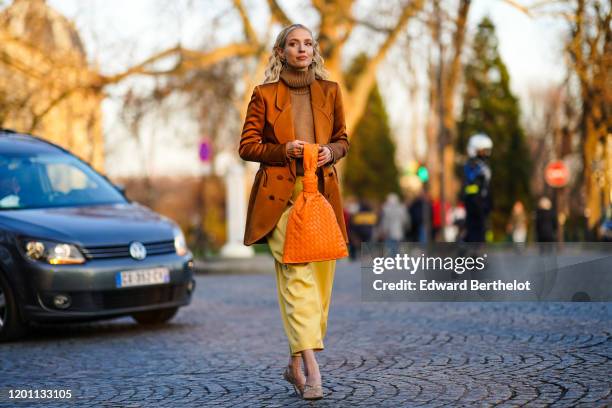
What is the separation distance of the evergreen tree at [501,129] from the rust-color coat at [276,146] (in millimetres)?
60870

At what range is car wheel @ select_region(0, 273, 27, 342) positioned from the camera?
9.33m

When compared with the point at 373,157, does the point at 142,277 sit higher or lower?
lower

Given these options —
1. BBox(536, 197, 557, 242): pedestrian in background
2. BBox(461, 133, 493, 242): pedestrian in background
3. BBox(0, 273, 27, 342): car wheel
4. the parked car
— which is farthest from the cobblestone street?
BBox(536, 197, 557, 242): pedestrian in background

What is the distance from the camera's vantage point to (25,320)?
9.33m

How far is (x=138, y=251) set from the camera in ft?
31.6

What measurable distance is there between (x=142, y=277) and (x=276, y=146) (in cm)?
405

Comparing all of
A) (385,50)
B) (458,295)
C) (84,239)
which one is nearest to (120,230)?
(84,239)

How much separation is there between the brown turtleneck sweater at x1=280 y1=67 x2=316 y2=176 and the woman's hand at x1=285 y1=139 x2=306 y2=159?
0.22m

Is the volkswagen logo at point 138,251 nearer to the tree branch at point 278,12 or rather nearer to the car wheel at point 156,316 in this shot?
the car wheel at point 156,316

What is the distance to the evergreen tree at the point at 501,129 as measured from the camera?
221ft

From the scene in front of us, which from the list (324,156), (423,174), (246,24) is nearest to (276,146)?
(324,156)

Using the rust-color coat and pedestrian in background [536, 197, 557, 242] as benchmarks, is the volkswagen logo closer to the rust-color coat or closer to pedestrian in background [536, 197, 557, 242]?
the rust-color coat

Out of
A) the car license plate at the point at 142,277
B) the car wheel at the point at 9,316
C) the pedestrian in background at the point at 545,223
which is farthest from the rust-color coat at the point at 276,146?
the pedestrian in background at the point at 545,223

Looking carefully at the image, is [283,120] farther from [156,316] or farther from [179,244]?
[156,316]
